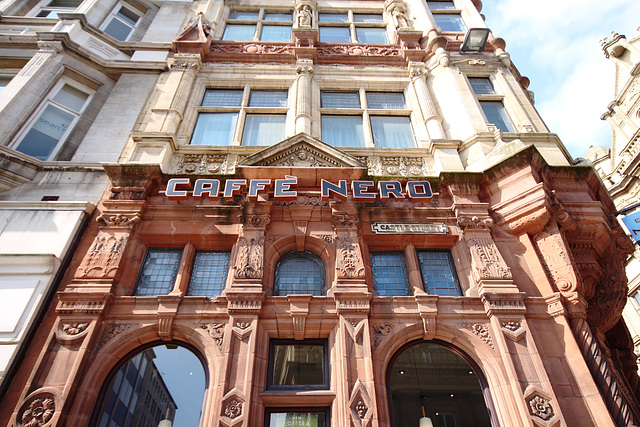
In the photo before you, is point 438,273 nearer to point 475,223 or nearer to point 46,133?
point 475,223

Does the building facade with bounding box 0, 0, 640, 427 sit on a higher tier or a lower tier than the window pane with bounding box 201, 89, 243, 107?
lower

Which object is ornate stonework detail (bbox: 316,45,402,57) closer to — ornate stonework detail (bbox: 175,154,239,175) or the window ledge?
ornate stonework detail (bbox: 175,154,239,175)

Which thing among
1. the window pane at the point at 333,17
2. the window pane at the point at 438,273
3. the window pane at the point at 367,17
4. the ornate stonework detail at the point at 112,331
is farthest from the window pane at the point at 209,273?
the window pane at the point at 367,17

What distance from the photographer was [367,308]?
339 inches

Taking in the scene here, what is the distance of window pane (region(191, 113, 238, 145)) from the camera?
1355cm

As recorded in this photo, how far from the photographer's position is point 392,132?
558 inches

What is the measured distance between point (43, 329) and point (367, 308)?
7.15m

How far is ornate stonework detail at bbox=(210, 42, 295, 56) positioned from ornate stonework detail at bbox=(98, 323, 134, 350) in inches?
482

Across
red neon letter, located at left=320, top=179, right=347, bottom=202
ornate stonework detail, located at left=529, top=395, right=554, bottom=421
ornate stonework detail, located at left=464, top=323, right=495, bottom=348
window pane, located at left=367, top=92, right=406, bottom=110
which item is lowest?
ornate stonework detail, located at left=529, top=395, right=554, bottom=421

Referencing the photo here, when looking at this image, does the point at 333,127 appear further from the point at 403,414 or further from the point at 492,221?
the point at 403,414

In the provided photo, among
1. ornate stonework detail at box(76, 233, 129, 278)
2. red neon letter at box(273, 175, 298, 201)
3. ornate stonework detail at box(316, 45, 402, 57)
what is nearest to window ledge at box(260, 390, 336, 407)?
ornate stonework detail at box(76, 233, 129, 278)

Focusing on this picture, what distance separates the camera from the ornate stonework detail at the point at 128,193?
10.6m

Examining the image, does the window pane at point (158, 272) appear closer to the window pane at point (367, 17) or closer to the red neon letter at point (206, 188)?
the red neon letter at point (206, 188)

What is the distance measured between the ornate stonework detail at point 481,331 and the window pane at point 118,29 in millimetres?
18662
